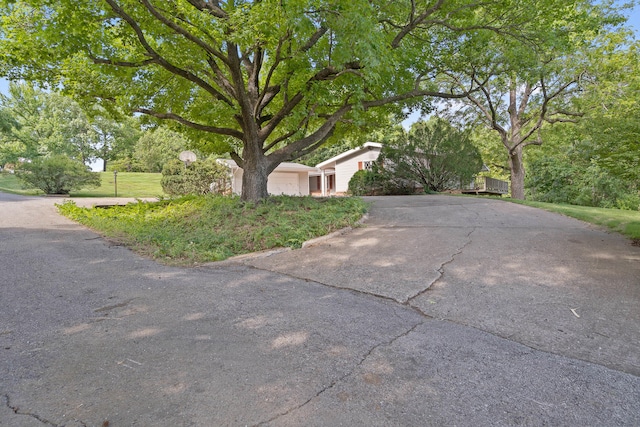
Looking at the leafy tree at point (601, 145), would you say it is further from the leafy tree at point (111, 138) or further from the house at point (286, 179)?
the leafy tree at point (111, 138)

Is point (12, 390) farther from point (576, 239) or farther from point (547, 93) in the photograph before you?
point (547, 93)

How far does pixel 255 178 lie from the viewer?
9.83 meters

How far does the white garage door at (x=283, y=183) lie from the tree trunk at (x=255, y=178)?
16.2 meters

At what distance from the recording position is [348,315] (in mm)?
3318

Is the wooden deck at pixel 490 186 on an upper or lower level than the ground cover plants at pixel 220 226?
upper

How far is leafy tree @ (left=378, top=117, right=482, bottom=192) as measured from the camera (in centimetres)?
Result: 1576

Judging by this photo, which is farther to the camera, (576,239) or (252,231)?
(252,231)

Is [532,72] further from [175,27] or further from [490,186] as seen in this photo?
[490,186]

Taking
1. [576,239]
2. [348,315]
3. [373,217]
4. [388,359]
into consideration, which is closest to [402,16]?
[373,217]

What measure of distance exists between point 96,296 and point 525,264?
→ 18.0ft

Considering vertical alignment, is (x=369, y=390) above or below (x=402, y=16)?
below

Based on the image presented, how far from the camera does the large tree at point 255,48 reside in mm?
6672

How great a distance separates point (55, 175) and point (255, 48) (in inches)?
777

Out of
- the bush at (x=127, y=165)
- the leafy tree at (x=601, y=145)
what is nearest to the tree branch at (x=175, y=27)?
the leafy tree at (x=601, y=145)
